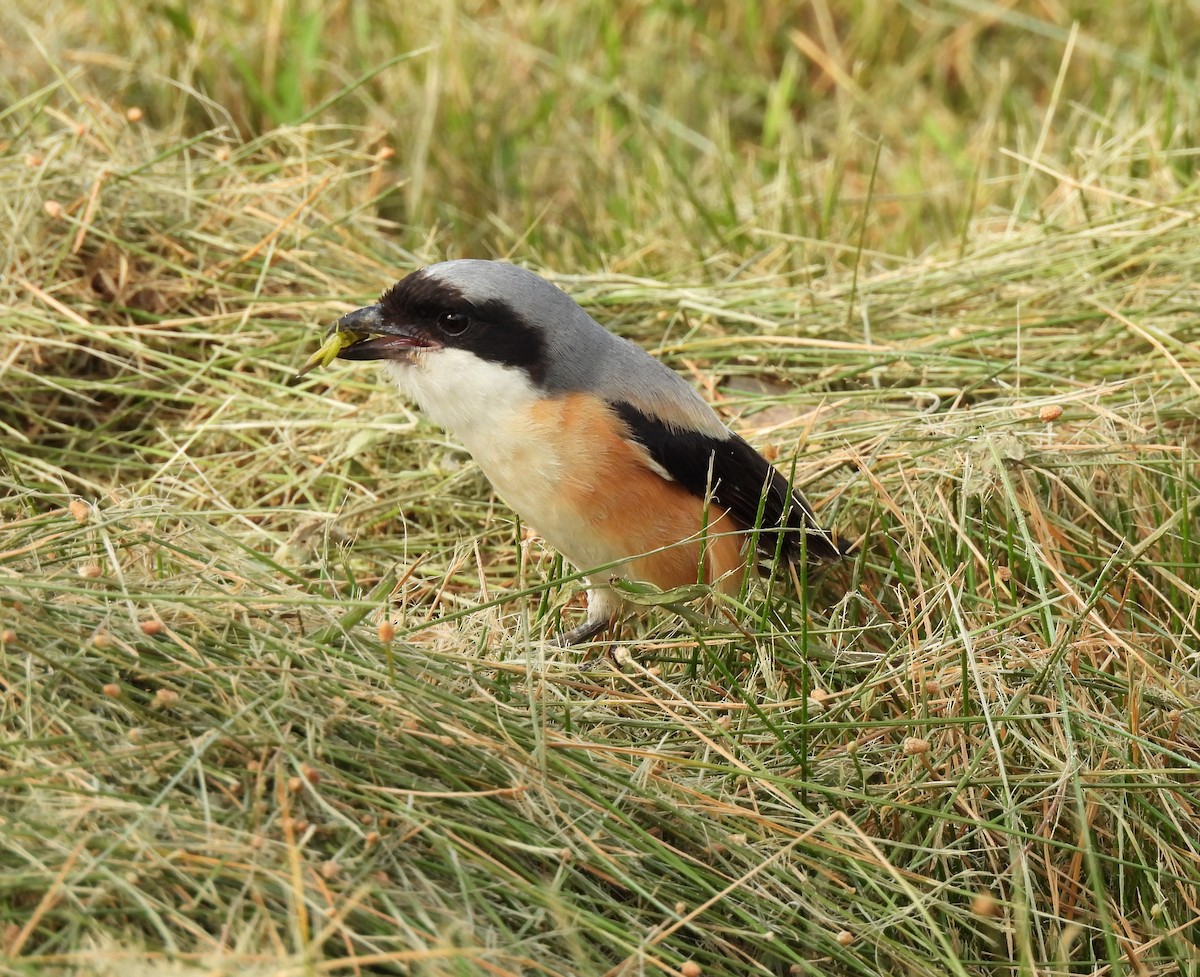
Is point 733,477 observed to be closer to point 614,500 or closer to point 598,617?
point 614,500

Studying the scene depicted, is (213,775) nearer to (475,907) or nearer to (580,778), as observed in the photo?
(475,907)

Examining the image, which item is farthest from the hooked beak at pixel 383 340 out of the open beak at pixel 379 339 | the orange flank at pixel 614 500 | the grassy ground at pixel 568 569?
the grassy ground at pixel 568 569

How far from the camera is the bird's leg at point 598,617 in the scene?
4.09 metres

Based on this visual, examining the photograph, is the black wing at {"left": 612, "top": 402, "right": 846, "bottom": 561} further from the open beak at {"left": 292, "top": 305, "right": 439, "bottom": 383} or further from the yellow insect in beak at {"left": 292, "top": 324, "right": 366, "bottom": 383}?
the yellow insect in beak at {"left": 292, "top": 324, "right": 366, "bottom": 383}

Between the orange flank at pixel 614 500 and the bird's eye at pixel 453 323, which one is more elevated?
the bird's eye at pixel 453 323

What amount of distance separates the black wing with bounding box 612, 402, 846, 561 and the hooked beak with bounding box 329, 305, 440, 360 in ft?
1.90

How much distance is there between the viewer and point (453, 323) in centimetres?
392

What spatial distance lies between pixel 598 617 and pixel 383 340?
0.99m

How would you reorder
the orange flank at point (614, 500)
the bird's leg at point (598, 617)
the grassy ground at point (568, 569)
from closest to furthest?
the grassy ground at point (568, 569)
the orange flank at point (614, 500)
the bird's leg at point (598, 617)

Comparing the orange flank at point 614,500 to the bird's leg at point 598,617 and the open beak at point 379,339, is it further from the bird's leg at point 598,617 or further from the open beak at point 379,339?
the open beak at point 379,339

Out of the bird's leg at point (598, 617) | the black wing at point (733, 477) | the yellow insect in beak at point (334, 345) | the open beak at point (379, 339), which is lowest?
the bird's leg at point (598, 617)

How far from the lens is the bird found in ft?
12.6

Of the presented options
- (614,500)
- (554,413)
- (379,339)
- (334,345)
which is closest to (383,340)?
(379,339)

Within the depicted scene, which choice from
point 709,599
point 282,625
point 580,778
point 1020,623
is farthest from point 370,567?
point 1020,623
